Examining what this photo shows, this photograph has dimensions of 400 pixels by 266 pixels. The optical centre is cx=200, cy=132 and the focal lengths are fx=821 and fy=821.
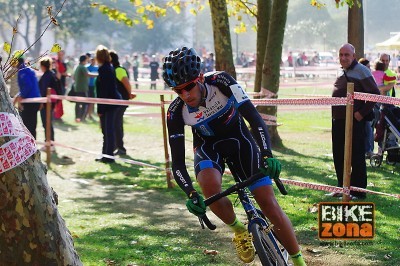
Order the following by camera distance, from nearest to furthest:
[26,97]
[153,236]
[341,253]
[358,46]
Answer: [341,253], [153,236], [26,97], [358,46]

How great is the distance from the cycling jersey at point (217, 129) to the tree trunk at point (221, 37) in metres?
10.5

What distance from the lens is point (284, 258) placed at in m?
5.89

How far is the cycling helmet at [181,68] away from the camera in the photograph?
569 centimetres

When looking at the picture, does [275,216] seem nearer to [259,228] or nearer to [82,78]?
[259,228]

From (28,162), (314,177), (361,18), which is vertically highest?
(361,18)

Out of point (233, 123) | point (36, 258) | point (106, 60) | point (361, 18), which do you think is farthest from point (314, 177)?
point (36, 258)

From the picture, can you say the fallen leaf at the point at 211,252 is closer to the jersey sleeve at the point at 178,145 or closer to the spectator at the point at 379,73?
the jersey sleeve at the point at 178,145

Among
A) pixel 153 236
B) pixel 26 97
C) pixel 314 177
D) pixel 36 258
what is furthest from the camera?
pixel 26 97

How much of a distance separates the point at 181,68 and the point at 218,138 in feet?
2.30

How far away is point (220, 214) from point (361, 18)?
12.1m

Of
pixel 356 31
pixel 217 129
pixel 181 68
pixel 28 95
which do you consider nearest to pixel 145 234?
pixel 217 129

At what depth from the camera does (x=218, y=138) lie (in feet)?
20.1

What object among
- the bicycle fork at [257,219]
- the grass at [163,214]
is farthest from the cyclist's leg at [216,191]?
the grass at [163,214]

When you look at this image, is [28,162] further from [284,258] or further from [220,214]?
[284,258]
